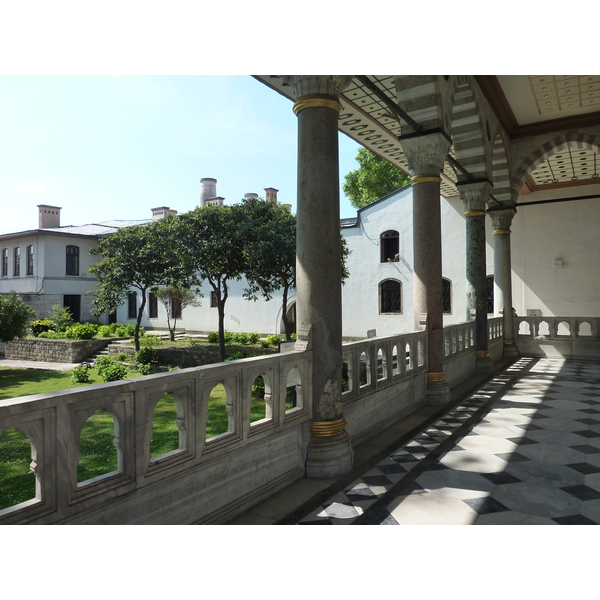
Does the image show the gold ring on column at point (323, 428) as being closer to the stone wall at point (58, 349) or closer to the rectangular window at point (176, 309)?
the stone wall at point (58, 349)

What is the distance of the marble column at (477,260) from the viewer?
8953 mm

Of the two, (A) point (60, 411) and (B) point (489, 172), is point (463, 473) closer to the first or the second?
(A) point (60, 411)

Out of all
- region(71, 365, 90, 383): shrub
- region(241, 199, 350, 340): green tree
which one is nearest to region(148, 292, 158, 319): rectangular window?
region(241, 199, 350, 340): green tree

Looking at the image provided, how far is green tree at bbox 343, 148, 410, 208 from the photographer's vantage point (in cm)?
2538

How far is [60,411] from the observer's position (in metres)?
2.18

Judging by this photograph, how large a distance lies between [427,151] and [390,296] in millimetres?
12798

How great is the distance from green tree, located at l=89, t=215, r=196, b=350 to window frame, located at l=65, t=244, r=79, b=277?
11.3m

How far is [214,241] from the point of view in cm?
1306

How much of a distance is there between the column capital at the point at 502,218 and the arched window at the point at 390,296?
704cm

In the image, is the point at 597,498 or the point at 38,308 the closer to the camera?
the point at 597,498

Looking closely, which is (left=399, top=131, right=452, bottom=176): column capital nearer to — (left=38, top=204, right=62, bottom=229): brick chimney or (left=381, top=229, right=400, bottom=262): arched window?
(left=381, top=229, right=400, bottom=262): arched window

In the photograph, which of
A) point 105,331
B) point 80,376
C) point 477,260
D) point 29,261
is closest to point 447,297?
point 477,260

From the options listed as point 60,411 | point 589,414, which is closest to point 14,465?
point 60,411

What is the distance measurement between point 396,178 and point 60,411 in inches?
988
